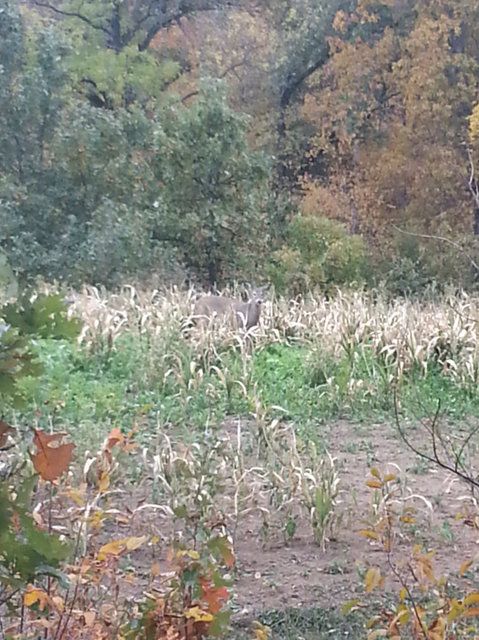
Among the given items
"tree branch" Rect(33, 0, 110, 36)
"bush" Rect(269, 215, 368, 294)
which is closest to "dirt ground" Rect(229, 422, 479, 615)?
"bush" Rect(269, 215, 368, 294)

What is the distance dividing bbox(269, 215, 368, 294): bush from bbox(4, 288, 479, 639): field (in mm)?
6131

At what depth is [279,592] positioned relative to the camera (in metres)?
3.62

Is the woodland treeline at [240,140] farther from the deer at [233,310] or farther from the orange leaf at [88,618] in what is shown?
the orange leaf at [88,618]

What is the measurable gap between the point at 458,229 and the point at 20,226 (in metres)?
8.78

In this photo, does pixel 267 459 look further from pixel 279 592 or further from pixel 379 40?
pixel 379 40

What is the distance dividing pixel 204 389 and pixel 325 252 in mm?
10363

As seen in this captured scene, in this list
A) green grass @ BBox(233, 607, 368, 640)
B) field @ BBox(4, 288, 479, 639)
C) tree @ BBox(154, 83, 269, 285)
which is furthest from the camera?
tree @ BBox(154, 83, 269, 285)

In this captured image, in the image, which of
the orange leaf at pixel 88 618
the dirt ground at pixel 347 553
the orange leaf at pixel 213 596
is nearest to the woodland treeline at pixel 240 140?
the dirt ground at pixel 347 553

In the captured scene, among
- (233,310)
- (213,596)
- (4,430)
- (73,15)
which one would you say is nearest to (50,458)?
(4,430)

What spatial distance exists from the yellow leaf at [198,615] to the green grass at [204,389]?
12.1 ft

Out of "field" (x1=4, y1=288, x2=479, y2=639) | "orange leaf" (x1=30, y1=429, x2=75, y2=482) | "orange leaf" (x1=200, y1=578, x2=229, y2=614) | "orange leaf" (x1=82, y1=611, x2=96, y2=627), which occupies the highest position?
"orange leaf" (x1=30, y1=429, x2=75, y2=482)

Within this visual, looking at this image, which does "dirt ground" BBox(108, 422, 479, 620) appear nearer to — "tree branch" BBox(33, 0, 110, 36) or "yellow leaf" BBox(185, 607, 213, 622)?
"yellow leaf" BBox(185, 607, 213, 622)

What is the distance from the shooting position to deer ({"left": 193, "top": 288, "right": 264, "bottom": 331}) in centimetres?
856

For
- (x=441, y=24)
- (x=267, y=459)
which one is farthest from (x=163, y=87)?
(x=267, y=459)
